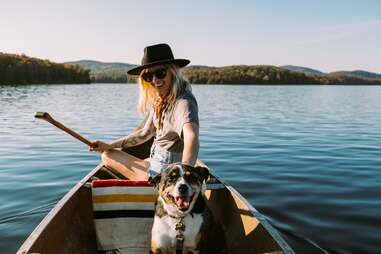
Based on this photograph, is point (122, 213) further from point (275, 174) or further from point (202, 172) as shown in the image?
point (275, 174)

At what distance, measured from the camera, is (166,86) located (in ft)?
21.8

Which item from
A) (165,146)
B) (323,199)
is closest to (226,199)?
(165,146)

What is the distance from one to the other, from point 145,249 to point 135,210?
63cm

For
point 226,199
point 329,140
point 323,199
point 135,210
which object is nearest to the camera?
point 135,210

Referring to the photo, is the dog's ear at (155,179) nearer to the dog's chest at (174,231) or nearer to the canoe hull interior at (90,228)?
the dog's chest at (174,231)

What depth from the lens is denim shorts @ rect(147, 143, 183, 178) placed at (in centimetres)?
660

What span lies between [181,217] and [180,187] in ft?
1.54

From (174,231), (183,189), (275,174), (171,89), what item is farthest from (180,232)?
(275,174)

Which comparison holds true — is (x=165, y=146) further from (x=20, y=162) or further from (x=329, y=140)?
(x=329, y=140)

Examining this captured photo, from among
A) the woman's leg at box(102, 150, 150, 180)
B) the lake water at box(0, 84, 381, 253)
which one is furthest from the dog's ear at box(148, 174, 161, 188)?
the lake water at box(0, 84, 381, 253)

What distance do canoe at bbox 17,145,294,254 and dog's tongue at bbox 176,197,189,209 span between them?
3.55 ft

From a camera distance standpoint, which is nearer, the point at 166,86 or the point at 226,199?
the point at 166,86

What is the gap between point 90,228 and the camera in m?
6.93

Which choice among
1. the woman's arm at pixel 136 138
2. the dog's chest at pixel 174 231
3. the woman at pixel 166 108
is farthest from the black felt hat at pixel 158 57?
the dog's chest at pixel 174 231
